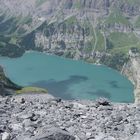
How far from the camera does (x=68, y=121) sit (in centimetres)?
2261

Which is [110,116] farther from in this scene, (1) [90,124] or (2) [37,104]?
(2) [37,104]

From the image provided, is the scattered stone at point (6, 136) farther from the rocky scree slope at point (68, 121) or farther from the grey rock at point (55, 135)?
the grey rock at point (55, 135)

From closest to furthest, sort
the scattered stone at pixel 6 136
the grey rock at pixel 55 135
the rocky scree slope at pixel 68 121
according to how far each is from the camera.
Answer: the grey rock at pixel 55 135 < the scattered stone at pixel 6 136 < the rocky scree slope at pixel 68 121

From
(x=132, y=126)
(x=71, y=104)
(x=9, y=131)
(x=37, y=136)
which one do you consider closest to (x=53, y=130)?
(x=37, y=136)

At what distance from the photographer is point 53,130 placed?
1956 centimetres

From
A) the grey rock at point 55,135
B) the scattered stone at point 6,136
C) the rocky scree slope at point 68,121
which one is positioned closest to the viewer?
the grey rock at point 55,135

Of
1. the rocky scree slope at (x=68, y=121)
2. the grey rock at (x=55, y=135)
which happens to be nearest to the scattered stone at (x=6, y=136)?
the rocky scree slope at (x=68, y=121)

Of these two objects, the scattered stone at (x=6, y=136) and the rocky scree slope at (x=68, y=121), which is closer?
the scattered stone at (x=6, y=136)

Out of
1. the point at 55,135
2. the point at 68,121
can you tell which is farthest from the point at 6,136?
the point at 68,121

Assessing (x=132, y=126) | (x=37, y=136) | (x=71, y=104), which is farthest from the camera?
(x=71, y=104)

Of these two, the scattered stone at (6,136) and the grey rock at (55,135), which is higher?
the grey rock at (55,135)

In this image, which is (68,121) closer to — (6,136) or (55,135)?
(55,135)

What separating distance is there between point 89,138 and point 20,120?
401 cm

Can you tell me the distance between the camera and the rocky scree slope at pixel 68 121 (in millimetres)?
20016
